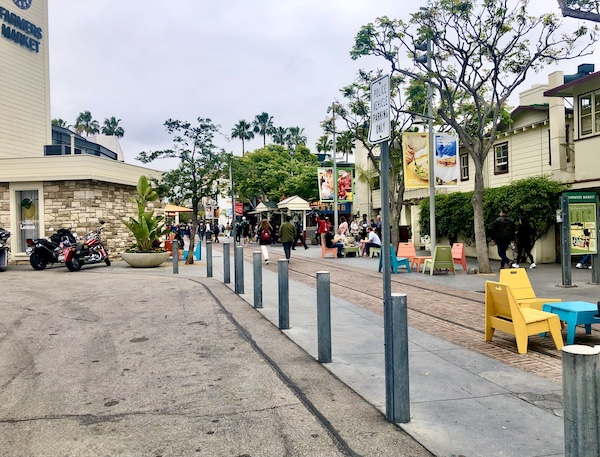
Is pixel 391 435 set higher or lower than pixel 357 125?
lower

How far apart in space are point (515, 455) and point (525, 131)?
18.6 meters

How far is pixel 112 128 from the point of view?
83.4 metres

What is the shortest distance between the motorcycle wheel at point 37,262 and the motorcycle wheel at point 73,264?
1.14 meters

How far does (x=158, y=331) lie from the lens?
7.46 metres

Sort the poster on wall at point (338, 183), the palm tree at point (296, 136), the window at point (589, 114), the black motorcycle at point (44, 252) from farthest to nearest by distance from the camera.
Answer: the palm tree at point (296, 136) < the poster on wall at point (338, 183) < the black motorcycle at point (44, 252) < the window at point (589, 114)

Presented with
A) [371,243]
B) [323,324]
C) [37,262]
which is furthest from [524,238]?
[37,262]

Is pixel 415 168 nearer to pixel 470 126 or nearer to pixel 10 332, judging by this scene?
pixel 470 126

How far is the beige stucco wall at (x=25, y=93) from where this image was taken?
2220cm

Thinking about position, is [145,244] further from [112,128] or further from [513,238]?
[112,128]

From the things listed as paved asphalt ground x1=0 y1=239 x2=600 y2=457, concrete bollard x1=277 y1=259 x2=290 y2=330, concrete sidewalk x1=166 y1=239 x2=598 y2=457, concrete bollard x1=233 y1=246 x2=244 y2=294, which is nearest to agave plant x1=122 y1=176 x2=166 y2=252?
concrete bollard x1=233 y1=246 x2=244 y2=294

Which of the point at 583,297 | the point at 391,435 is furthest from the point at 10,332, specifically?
the point at 583,297

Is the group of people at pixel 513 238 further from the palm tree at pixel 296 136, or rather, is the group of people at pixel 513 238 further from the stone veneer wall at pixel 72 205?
the palm tree at pixel 296 136

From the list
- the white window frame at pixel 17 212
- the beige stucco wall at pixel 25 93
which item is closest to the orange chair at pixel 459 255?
the white window frame at pixel 17 212

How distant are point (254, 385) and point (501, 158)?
1942 cm
